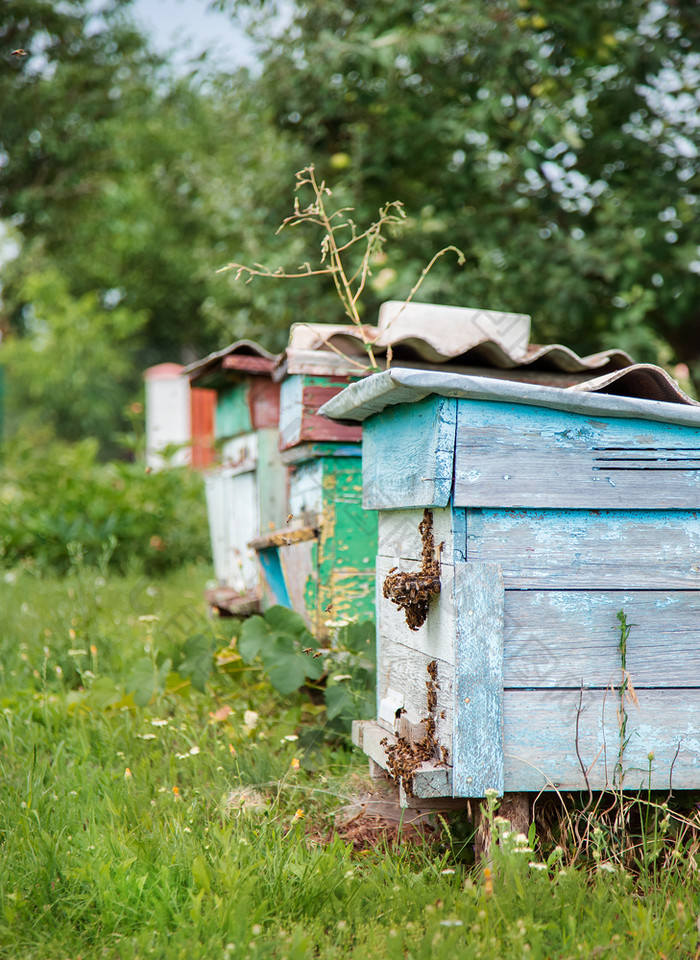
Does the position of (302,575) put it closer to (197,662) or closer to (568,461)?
(197,662)

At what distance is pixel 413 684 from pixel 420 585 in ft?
1.23

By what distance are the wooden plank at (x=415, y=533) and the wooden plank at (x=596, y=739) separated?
0.39 meters

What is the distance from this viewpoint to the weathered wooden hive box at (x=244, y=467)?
380 centimetres

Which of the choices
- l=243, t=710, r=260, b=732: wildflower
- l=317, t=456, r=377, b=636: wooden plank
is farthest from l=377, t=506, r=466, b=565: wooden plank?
l=243, t=710, r=260, b=732: wildflower

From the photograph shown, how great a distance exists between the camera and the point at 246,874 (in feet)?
6.39

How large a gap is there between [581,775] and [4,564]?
16.7ft

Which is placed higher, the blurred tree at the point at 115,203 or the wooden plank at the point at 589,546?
the blurred tree at the point at 115,203

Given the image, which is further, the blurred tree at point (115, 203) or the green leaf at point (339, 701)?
A: the blurred tree at point (115, 203)

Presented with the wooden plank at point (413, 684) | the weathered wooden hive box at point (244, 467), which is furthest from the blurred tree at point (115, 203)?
the wooden plank at point (413, 684)

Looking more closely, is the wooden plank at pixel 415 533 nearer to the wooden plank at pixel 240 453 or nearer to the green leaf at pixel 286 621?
the green leaf at pixel 286 621

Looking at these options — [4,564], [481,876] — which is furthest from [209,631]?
[4,564]

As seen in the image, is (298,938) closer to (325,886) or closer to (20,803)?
(325,886)

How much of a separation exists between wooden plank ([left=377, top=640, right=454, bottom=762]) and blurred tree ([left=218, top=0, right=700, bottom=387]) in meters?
2.62

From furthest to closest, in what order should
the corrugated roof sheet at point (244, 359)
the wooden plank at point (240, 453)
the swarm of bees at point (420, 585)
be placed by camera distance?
the wooden plank at point (240, 453), the corrugated roof sheet at point (244, 359), the swarm of bees at point (420, 585)
